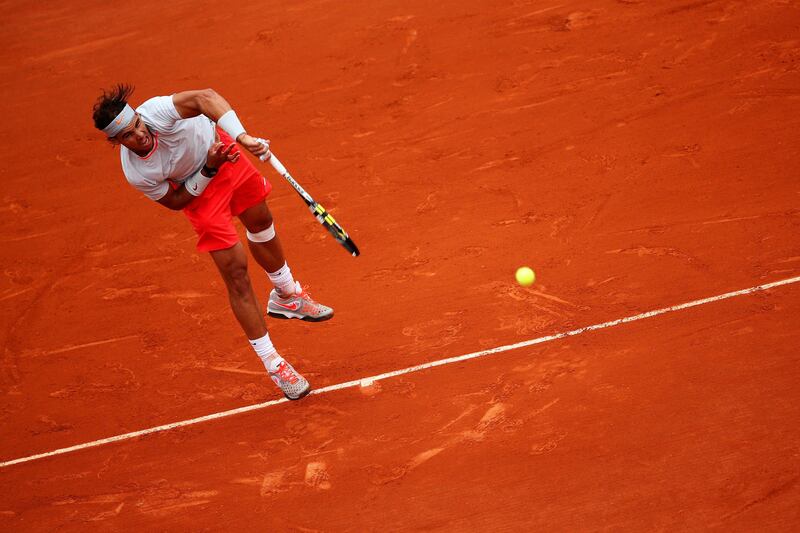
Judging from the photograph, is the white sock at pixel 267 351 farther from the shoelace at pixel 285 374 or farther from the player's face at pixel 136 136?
the player's face at pixel 136 136

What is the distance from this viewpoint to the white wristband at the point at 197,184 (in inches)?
207

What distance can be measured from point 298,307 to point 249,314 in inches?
27.5

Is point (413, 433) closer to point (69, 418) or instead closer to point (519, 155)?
point (69, 418)

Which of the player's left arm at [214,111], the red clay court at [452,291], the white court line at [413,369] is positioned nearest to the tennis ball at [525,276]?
the red clay court at [452,291]

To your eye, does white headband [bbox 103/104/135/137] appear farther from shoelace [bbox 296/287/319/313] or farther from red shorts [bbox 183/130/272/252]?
shoelace [bbox 296/287/319/313]

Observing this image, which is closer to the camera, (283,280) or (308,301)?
(283,280)

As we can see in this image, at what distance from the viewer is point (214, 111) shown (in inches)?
201

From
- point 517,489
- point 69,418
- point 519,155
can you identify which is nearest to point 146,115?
point 69,418

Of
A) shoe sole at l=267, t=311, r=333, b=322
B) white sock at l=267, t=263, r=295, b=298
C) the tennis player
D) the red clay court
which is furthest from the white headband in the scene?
the red clay court

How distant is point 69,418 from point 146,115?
2.40 metres

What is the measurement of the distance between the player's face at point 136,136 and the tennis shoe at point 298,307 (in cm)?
158

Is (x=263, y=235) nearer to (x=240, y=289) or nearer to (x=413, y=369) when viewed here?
(x=240, y=289)

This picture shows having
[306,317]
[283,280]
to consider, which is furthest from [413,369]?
[283,280]

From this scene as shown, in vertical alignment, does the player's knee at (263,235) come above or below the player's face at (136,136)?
below
